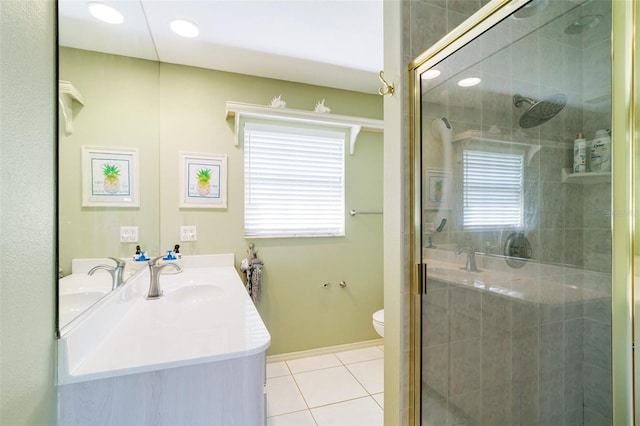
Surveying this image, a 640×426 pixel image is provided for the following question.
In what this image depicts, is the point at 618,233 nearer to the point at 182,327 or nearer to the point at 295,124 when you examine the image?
the point at 182,327

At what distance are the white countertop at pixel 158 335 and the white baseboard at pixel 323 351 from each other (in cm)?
113

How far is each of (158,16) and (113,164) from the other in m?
1.03

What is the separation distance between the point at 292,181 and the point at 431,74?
1411 millimetres

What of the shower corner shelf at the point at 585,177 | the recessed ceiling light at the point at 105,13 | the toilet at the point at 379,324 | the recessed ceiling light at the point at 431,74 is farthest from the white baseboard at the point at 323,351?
the recessed ceiling light at the point at 105,13

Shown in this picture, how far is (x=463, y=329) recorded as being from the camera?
137 centimetres

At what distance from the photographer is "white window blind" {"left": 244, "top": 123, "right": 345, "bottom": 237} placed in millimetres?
2299

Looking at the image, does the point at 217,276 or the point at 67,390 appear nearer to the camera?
the point at 67,390

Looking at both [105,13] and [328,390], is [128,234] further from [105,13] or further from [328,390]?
[328,390]

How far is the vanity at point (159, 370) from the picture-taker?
2.52ft

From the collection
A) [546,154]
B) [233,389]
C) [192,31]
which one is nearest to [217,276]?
[233,389]

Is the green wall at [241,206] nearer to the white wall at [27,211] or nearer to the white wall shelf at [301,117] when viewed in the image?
the white wall shelf at [301,117]

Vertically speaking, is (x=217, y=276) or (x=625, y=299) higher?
(x=625, y=299)

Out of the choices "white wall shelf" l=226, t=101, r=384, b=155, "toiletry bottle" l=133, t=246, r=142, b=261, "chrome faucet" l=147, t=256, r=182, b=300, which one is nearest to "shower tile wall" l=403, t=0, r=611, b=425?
"white wall shelf" l=226, t=101, r=384, b=155

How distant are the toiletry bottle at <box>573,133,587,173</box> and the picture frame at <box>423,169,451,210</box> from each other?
65cm
